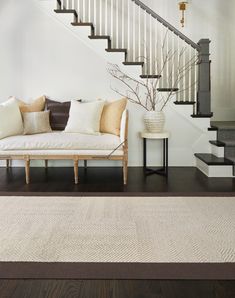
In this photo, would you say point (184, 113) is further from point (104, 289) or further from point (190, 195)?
point (104, 289)

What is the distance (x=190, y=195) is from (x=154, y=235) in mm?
1262

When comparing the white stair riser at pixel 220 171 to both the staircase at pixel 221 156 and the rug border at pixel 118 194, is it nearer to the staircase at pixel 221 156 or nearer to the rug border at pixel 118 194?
the staircase at pixel 221 156

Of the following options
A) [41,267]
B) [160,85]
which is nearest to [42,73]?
[160,85]

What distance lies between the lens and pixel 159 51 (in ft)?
21.0

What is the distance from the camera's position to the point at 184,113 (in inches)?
219

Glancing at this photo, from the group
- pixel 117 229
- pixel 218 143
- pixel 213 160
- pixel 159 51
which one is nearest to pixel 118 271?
pixel 117 229

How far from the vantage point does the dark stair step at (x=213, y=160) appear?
15.7ft

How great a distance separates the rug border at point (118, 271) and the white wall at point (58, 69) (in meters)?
3.50

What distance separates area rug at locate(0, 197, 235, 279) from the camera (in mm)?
2143

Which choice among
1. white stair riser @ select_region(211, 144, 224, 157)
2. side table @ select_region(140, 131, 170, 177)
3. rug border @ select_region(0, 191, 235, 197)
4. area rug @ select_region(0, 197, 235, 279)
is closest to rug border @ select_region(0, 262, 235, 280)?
area rug @ select_region(0, 197, 235, 279)

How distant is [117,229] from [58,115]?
9.43ft

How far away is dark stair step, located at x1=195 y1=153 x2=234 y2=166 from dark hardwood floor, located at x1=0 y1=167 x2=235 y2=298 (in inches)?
7.7

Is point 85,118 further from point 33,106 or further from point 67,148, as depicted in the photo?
point 33,106

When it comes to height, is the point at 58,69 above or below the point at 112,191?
above
